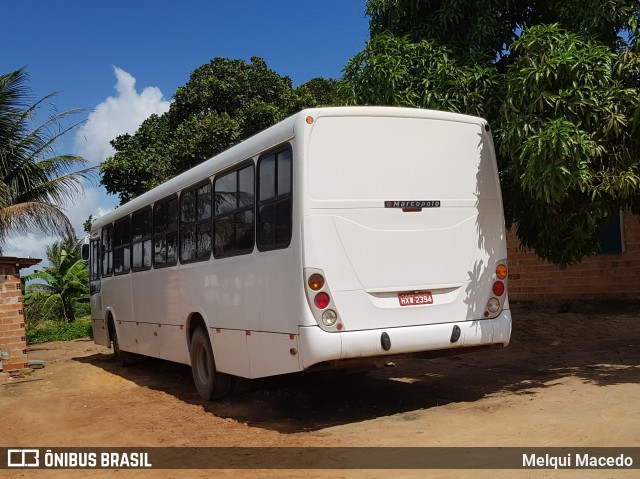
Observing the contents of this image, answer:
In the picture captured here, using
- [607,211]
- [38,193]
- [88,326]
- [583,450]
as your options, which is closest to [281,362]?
[583,450]

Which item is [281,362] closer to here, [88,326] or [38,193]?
[38,193]

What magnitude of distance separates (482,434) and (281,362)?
216cm

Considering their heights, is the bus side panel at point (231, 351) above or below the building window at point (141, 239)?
below

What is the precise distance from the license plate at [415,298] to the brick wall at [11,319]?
9.95 metres

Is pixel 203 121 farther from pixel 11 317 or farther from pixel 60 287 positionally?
pixel 11 317

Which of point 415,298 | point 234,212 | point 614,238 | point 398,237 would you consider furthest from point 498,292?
point 614,238

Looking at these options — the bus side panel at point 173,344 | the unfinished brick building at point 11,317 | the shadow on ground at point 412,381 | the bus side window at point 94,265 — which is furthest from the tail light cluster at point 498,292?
the unfinished brick building at point 11,317

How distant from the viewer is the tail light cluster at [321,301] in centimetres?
719

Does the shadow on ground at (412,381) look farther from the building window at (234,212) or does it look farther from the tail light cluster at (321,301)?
the building window at (234,212)

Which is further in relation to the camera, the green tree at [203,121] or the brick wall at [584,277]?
the green tree at [203,121]

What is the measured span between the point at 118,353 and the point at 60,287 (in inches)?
620

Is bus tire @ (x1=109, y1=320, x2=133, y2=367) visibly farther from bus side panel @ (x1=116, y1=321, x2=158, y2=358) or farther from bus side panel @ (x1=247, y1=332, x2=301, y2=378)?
bus side panel @ (x1=247, y1=332, x2=301, y2=378)

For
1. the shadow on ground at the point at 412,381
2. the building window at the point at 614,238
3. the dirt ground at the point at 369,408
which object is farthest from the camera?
the building window at the point at 614,238

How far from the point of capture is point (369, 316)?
744 cm
